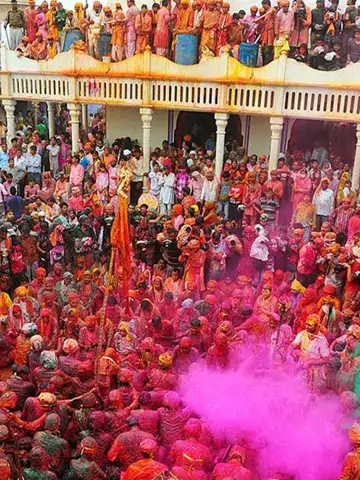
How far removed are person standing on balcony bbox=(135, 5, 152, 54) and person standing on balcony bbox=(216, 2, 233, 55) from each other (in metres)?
1.81

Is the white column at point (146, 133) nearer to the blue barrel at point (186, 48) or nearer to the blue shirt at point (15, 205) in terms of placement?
the blue barrel at point (186, 48)

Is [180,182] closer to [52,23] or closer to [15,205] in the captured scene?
[15,205]

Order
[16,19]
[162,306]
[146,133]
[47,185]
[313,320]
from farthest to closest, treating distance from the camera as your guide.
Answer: [16,19], [146,133], [47,185], [162,306], [313,320]

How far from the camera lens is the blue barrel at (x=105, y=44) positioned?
15695 mm

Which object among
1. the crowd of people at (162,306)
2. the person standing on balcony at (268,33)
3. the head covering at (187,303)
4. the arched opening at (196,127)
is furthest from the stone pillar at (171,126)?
the head covering at (187,303)

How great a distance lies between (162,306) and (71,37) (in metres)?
9.31

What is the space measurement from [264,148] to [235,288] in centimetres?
804

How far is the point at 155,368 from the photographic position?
7.63 metres

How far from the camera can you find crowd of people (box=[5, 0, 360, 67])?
1419cm

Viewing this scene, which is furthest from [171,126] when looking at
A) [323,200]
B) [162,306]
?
[162,306]

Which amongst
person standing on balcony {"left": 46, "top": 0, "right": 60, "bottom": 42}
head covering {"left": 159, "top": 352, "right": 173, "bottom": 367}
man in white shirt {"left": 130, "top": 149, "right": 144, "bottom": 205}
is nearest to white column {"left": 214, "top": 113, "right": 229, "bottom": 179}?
man in white shirt {"left": 130, "top": 149, "right": 144, "bottom": 205}

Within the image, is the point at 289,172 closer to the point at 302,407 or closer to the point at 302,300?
the point at 302,300

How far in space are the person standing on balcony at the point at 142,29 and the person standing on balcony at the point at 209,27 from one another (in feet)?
4.49

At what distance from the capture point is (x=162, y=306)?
365 inches
